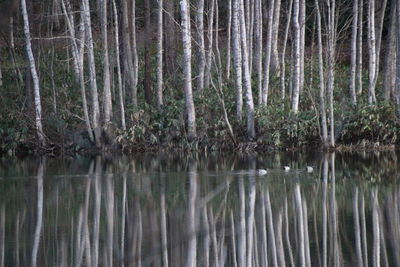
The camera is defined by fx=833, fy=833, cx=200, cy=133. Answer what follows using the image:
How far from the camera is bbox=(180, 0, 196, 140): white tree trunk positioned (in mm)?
25953

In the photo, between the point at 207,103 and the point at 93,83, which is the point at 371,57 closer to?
the point at 207,103

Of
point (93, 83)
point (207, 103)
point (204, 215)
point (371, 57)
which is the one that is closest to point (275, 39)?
point (371, 57)

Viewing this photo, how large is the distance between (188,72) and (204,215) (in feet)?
44.9

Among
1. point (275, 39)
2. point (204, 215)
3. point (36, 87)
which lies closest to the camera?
point (204, 215)

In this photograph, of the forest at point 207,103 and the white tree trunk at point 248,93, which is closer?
the forest at point 207,103

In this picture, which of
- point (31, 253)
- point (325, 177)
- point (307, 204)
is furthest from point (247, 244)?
point (325, 177)

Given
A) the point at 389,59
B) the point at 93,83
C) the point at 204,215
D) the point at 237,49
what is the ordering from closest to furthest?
the point at 204,215, the point at 237,49, the point at 93,83, the point at 389,59

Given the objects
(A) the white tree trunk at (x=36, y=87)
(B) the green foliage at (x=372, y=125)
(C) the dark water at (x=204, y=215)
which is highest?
(A) the white tree trunk at (x=36, y=87)

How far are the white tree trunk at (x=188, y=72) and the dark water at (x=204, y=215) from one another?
465 cm

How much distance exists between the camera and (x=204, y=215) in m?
13.4

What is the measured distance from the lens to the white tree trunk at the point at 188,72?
26.0m

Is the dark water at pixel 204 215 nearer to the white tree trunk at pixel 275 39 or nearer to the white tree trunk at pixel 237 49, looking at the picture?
the white tree trunk at pixel 237 49

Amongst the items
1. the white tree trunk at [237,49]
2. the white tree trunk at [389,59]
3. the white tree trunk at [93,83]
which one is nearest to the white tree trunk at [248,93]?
the white tree trunk at [237,49]

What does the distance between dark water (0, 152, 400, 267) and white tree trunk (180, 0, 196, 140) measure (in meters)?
4.65
